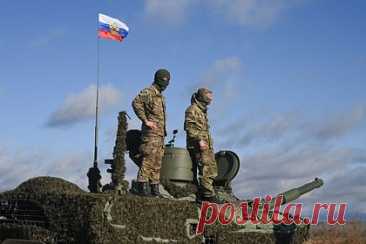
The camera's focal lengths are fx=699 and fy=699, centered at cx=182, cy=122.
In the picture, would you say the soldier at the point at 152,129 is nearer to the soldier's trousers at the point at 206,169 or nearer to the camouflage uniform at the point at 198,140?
the camouflage uniform at the point at 198,140

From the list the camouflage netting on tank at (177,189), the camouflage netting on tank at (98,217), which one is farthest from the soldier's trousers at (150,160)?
the camouflage netting on tank at (98,217)

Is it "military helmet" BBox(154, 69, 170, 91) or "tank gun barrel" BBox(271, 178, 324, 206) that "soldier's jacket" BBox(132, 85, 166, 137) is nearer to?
→ "military helmet" BBox(154, 69, 170, 91)

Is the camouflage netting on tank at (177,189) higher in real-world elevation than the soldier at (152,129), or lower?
lower

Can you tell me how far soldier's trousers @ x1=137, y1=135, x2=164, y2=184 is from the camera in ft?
36.5

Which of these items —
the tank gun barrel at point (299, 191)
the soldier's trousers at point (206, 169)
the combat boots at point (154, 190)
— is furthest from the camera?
the tank gun barrel at point (299, 191)

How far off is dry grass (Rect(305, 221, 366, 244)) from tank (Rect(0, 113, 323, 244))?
17.8ft

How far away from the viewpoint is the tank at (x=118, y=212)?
9.60 metres

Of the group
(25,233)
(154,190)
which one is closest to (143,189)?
(154,190)

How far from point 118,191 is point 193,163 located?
2.07 metres

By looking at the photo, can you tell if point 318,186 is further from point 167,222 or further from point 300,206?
point 167,222

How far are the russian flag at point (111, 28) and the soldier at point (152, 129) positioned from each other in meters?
3.53

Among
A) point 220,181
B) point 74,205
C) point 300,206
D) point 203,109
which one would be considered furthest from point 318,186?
point 74,205

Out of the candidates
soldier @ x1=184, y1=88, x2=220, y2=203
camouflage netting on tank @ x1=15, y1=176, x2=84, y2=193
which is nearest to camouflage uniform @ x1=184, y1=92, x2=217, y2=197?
soldier @ x1=184, y1=88, x2=220, y2=203

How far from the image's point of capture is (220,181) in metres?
12.8
